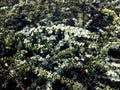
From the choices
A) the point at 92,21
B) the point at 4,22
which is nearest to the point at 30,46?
the point at 4,22

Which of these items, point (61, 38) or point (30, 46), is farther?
point (61, 38)

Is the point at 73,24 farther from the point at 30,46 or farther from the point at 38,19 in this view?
the point at 30,46

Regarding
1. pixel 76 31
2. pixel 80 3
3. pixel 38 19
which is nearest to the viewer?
pixel 76 31

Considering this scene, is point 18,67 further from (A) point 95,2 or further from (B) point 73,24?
(A) point 95,2

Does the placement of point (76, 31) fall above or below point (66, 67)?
above

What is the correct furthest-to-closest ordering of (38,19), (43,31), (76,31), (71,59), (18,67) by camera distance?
(38,19)
(43,31)
(76,31)
(71,59)
(18,67)

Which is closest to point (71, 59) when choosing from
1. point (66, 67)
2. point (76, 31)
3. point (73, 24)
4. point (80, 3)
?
point (66, 67)
